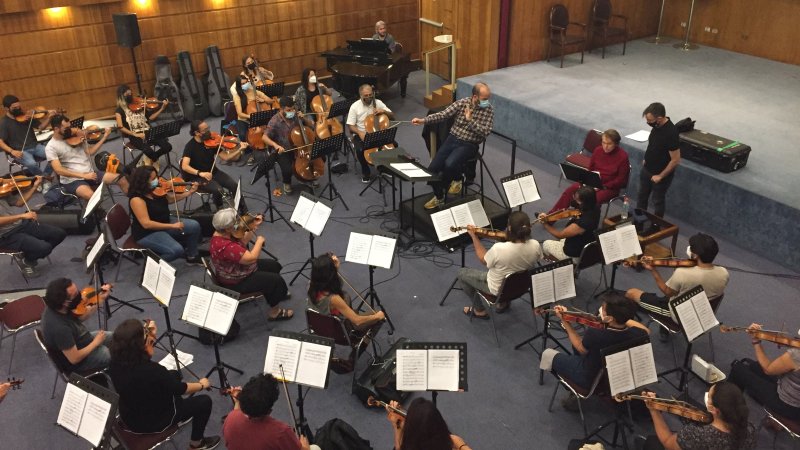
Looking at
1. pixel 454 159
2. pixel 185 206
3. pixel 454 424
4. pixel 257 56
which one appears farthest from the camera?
pixel 257 56

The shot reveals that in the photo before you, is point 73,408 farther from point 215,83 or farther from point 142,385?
point 215,83

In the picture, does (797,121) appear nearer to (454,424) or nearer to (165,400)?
(454,424)

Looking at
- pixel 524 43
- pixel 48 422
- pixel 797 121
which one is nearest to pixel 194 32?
pixel 524 43

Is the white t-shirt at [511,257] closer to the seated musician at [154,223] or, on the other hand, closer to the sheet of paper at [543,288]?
the sheet of paper at [543,288]

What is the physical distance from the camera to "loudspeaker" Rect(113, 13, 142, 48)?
10.2 metres

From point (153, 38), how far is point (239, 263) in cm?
695

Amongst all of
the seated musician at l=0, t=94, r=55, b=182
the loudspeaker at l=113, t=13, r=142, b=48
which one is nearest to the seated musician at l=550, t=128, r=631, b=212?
the seated musician at l=0, t=94, r=55, b=182

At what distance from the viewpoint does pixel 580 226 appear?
20.7 ft

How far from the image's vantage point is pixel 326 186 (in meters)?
9.00

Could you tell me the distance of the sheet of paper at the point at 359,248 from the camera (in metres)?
5.72

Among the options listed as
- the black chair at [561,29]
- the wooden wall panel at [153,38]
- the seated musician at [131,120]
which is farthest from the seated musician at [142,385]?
Answer: the black chair at [561,29]

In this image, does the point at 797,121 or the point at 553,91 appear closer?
the point at 797,121

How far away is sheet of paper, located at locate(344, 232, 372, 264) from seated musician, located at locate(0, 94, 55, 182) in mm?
5236

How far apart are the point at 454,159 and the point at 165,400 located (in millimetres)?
4537
